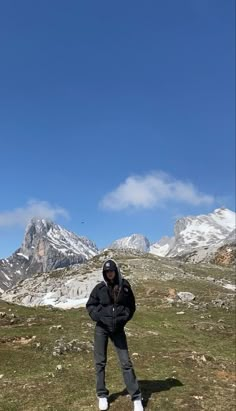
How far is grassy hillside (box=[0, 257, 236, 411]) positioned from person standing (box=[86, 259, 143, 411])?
2.46 feet

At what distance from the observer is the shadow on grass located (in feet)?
52.3

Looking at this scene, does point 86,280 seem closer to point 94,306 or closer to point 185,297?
point 185,297

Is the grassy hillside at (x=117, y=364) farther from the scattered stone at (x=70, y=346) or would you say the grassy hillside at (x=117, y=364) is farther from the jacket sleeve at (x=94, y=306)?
the jacket sleeve at (x=94, y=306)

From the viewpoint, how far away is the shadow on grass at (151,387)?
15.9 meters

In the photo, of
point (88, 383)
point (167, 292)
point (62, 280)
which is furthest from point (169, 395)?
point (62, 280)

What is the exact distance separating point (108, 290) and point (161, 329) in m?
21.9

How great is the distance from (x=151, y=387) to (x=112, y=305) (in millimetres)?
5218

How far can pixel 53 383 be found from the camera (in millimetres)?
17797

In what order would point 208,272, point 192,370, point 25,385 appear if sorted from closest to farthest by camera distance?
point 25,385 → point 192,370 → point 208,272

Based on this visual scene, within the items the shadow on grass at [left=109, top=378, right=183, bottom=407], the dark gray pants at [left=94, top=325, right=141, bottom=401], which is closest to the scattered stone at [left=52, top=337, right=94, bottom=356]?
the shadow on grass at [left=109, top=378, right=183, bottom=407]

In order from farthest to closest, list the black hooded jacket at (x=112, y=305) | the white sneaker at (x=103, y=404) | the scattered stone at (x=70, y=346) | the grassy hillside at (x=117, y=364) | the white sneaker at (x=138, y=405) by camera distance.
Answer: the scattered stone at (x=70, y=346), the grassy hillside at (x=117, y=364), the white sneaker at (x=103, y=404), the black hooded jacket at (x=112, y=305), the white sneaker at (x=138, y=405)

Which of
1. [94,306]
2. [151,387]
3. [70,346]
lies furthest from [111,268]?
[70,346]

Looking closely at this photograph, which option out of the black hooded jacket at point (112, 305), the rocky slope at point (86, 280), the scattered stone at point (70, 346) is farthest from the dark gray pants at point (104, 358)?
the rocky slope at point (86, 280)

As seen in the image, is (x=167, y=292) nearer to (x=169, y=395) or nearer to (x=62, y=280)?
(x=62, y=280)
